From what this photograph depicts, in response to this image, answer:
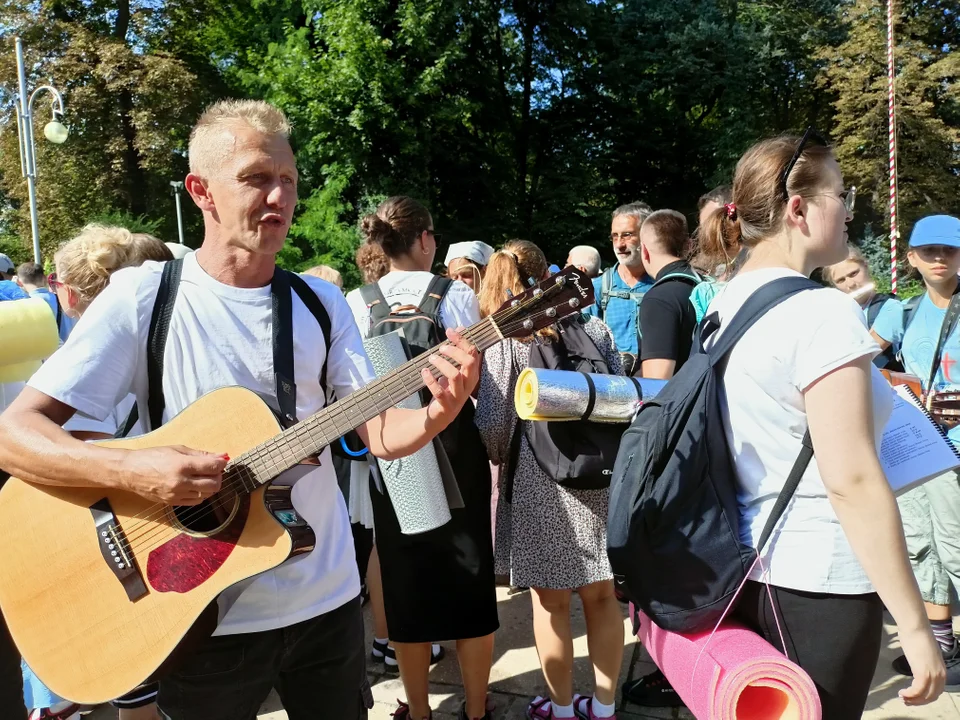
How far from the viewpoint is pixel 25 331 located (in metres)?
2.42

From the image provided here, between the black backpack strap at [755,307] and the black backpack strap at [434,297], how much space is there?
1.61m

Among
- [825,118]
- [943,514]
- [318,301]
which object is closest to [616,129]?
[825,118]

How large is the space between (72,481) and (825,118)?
25.6m

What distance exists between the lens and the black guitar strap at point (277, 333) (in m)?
1.78

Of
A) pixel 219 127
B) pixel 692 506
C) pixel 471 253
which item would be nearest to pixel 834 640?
pixel 692 506

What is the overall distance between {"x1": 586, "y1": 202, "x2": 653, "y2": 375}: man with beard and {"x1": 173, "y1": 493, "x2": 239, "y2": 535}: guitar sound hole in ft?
10.4

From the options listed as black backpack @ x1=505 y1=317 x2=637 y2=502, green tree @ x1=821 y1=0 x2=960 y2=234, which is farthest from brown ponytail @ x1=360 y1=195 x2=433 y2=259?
green tree @ x1=821 y1=0 x2=960 y2=234

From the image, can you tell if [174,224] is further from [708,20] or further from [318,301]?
[318,301]

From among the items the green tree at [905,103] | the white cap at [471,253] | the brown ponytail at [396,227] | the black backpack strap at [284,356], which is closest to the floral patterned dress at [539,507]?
the brown ponytail at [396,227]

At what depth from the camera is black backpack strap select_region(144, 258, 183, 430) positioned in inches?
69.7

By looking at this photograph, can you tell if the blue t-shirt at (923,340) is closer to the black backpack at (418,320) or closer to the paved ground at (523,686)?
the paved ground at (523,686)

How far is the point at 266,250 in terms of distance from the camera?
6.03 feet

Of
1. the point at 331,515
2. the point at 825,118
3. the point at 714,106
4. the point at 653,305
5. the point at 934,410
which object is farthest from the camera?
the point at 825,118

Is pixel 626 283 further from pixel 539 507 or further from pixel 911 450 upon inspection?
pixel 911 450
